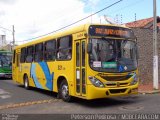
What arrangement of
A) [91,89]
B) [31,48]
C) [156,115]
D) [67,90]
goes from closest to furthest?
[156,115], [91,89], [67,90], [31,48]

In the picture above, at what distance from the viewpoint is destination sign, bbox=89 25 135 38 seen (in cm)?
1225

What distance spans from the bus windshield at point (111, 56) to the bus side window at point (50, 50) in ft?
11.3

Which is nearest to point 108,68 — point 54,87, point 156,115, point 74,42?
point 74,42

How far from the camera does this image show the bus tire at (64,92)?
13584mm

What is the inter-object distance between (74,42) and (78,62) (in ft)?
2.84

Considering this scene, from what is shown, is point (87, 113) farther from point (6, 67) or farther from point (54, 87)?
point (6, 67)

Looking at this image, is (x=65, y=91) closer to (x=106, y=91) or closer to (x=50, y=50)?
(x=106, y=91)

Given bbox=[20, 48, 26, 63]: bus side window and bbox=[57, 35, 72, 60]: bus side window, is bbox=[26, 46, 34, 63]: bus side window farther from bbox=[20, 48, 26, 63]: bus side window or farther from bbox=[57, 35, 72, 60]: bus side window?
bbox=[57, 35, 72, 60]: bus side window

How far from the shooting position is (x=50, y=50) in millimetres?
15625

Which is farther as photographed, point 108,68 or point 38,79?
point 38,79

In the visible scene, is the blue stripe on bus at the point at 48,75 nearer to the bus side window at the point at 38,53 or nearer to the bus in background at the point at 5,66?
the bus side window at the point at 38,53

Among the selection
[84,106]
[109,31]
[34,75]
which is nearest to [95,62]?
[109,31]

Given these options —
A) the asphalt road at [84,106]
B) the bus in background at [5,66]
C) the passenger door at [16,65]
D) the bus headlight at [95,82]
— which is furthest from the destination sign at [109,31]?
the bus in background at [5,66]

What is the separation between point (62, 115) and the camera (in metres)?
10.7
